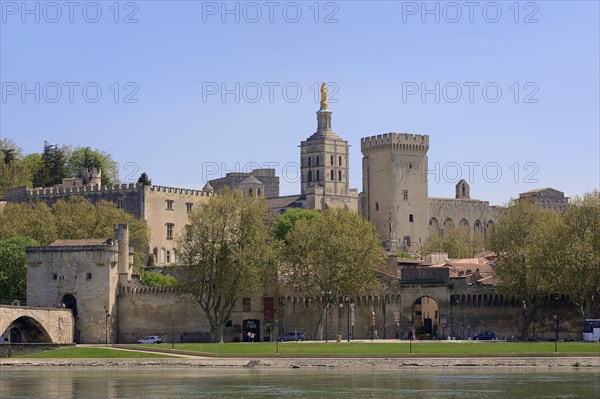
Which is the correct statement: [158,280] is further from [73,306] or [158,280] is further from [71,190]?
[71,190]

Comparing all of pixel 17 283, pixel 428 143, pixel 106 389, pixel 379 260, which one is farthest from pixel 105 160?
pixel 106 389

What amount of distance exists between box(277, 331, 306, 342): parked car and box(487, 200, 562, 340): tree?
16.4 metres

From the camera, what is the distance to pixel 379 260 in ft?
402

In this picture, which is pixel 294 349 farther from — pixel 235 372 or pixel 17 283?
pixel 17 283

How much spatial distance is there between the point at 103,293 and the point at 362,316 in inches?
839

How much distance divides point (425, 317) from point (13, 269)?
34890 mm

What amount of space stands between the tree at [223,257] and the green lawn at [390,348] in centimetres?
726

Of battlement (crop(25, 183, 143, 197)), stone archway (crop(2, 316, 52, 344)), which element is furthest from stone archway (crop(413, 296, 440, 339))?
battlement (crop(25, 183, 143, 197))

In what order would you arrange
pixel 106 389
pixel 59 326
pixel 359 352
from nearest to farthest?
pixel 106 389, pixel 359 352, pixel 59 326

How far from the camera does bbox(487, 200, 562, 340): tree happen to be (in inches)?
4641

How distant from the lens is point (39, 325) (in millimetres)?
113812

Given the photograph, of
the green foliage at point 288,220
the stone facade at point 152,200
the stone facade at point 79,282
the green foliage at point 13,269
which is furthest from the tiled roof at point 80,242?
the green foliage at point 288,220

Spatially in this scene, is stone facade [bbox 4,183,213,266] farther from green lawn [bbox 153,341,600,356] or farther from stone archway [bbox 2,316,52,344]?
green lawn [bbox 153,341,600,356]

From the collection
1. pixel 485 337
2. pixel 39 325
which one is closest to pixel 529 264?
pixel 485 337
